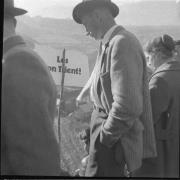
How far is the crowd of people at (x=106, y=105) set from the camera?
2.67 meters

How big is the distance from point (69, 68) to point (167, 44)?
72 centimetres

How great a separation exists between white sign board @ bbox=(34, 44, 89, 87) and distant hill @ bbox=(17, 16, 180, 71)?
0.05 meters

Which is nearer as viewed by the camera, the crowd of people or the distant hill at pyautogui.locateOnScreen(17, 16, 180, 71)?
the crowd of people

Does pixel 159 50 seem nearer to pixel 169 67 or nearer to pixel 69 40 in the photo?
pixel 169 67

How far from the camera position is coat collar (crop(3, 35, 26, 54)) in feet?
8.93

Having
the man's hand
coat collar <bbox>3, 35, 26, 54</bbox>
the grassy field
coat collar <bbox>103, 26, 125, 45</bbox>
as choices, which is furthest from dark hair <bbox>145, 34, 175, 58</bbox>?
coat collar <bbox>3, 35, 26, 54</bbox>

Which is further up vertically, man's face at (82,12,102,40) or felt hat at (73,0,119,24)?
felt hat at (73,0,119,24)

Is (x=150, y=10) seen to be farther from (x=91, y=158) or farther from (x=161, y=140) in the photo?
(x=91, y=158)

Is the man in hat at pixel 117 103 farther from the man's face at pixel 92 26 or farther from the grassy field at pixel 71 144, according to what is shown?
the grassy field at pixel 71 144

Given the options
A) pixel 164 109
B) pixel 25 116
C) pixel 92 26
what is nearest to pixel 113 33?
pixel 92 26

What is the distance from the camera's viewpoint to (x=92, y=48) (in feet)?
9.85

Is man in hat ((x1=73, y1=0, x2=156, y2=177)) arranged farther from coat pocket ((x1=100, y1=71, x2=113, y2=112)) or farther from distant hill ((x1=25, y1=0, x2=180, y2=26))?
distant hill ((x1=25, y1=0, x2=180, y2=26))

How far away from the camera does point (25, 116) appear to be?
2.68m

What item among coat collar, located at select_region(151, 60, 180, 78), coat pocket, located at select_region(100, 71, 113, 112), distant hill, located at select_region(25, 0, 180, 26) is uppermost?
distant hill, located at select_region(25, 0, 180, 26)
